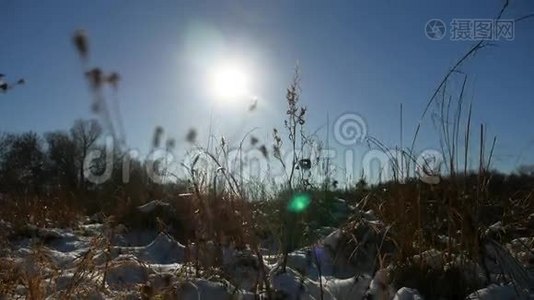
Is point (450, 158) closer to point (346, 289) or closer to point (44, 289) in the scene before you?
point (346, 289)

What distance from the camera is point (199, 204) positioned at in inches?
106

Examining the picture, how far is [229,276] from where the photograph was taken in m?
2.19

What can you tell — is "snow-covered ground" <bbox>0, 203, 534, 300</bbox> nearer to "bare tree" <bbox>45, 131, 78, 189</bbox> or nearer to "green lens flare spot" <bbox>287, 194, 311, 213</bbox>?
"green lens flare spot" <bbox>287, 194, 311, 213</bbox>

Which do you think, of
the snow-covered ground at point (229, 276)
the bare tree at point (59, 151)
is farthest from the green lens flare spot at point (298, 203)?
the bare tree at point (59, 151)

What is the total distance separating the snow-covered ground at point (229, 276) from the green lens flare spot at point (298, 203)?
629 mm

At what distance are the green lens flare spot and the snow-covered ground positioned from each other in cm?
63

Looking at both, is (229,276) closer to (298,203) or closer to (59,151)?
(298,203)

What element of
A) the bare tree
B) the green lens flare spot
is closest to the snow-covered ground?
the green lens flare spot

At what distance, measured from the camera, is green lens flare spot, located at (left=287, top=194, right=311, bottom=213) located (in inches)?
133

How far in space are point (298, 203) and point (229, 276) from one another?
145cm

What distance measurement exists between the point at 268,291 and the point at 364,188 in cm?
275

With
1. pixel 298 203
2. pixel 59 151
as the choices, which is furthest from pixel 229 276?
pixel 59 151

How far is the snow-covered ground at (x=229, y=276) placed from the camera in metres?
1.88

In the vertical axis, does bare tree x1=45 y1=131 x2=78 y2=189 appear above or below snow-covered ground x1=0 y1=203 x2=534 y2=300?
above
